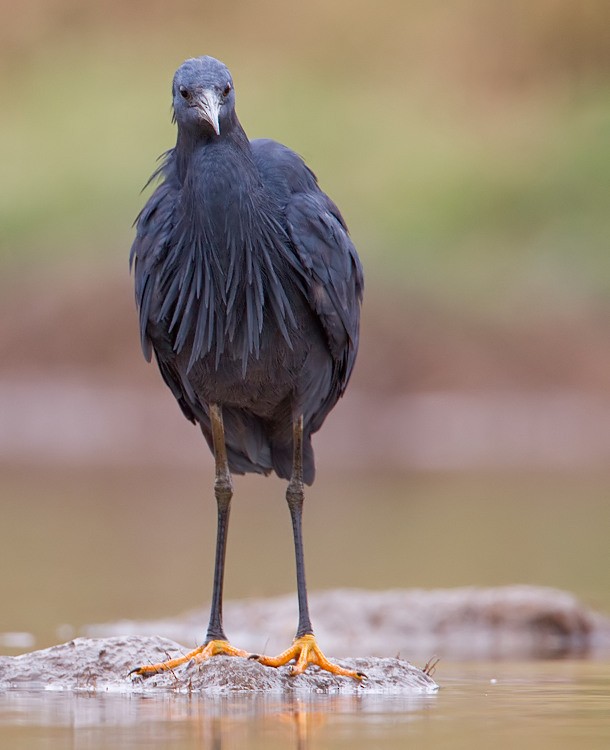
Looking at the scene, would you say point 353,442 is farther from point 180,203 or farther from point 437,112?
point 437,112

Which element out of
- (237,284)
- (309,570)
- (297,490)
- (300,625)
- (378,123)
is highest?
(378,123)

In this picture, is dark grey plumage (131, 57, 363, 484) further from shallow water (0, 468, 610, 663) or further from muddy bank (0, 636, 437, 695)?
shallow water (0, 468, 610, 663)

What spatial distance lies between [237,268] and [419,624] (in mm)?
3241

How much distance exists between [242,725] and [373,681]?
50.2 inches

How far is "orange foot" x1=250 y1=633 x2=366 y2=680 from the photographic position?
769 centimetres

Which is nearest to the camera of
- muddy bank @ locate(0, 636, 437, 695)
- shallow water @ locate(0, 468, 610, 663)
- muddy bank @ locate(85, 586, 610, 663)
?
muddy bank @ locate(0, 636, 437, 695)

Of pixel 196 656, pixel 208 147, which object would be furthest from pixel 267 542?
pixel 208 147

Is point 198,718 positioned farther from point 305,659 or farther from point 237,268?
point 237,268

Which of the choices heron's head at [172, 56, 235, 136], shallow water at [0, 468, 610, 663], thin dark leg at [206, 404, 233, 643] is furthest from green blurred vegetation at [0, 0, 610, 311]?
heron's head at [172, 56, 235, 136]

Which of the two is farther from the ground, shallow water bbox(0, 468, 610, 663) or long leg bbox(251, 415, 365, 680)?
shallow water bbox(0, 468, 610, 663)

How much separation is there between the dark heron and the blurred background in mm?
2089

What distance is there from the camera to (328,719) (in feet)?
22.0

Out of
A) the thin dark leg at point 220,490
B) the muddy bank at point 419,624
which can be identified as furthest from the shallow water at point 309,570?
the thin dark leg at point 220,490

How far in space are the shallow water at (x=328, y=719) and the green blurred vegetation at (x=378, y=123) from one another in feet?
98.9
